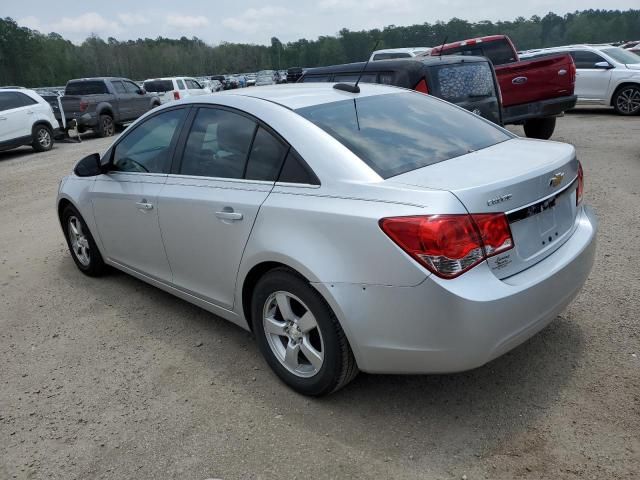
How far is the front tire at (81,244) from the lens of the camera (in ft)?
15.9

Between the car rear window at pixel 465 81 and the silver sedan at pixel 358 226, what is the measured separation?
3.15 metres

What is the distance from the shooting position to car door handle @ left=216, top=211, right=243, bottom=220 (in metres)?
3.08

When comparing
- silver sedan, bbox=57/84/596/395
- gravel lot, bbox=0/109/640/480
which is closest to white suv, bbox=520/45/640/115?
gravel lot, bbox=0/109/640/480

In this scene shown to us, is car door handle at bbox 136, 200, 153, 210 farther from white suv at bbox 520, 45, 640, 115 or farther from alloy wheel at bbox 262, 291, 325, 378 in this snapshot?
white suv at bbox 520, 45, 640, 115

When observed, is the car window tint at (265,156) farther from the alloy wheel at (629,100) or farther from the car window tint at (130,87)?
the car window tint at (130,87)

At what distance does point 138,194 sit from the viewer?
3912 mm

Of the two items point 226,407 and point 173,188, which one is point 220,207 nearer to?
point 173,188

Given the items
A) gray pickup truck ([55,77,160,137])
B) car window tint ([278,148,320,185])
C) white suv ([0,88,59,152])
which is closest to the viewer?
car window tint ([278,148,320,185])

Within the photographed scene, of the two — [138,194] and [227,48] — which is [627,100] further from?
[227,48]

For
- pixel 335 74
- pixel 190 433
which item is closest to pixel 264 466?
pixel 190 433

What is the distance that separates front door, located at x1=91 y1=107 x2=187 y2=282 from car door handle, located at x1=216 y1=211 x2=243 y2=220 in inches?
29.9

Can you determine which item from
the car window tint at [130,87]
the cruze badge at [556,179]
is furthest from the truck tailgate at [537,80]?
the car window tint at [130,87]

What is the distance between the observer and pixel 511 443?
2.54 metres

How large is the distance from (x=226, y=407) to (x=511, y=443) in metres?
1.46
